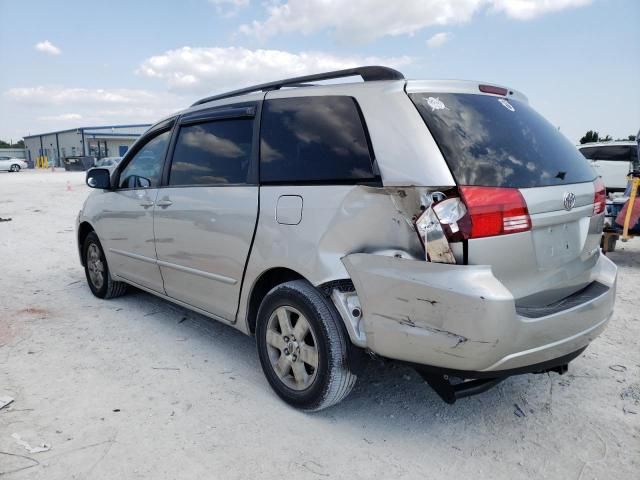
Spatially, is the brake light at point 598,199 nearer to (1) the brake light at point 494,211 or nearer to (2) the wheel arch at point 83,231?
(1) the brake light at point 494,211

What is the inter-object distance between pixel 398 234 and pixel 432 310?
Result: 40 cm

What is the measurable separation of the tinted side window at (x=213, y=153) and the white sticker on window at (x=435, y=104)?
1.25 m

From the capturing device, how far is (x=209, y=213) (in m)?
3.33

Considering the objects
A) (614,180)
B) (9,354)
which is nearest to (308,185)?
(9,354)

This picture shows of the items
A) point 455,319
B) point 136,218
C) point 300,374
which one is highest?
point 136,218

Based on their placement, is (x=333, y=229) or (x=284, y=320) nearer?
(x=333, y=229)

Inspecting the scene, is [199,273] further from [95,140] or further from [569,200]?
[95,140]

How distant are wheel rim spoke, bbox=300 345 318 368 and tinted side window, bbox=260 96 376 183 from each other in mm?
953

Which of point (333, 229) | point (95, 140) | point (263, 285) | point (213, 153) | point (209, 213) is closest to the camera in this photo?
point (333, 229)

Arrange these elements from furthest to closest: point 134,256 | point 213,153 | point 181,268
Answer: point 134,256
point 181,268
point 213,153

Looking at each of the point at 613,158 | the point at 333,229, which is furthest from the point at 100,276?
the point at 613,158

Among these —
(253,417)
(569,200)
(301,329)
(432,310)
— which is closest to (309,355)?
(301,329)

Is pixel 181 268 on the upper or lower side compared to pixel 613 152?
lower

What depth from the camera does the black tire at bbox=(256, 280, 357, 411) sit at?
2.58m
